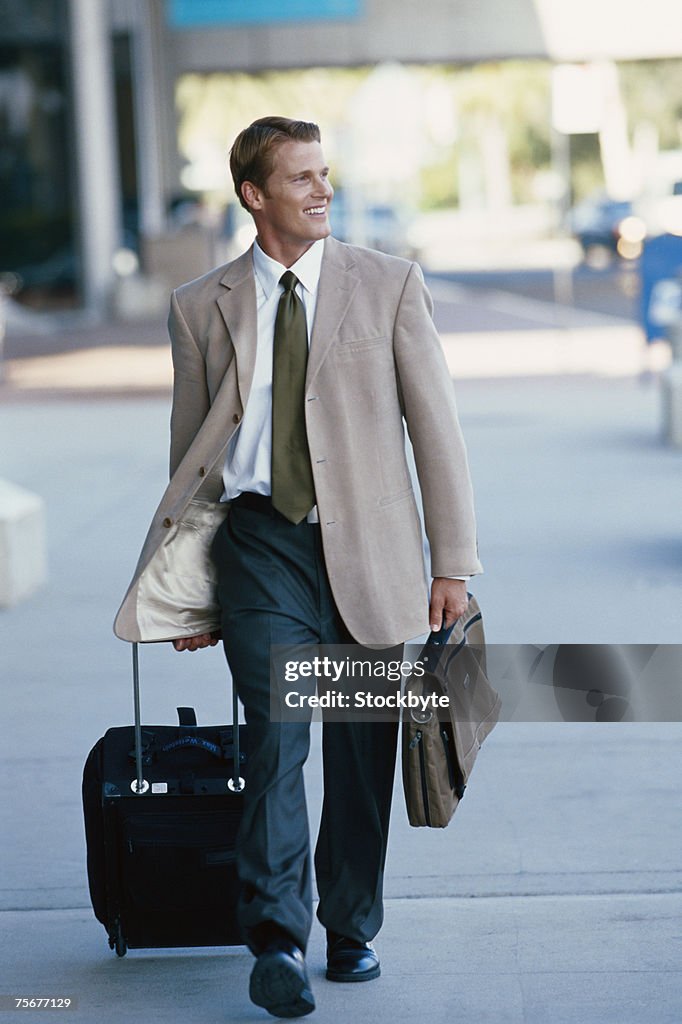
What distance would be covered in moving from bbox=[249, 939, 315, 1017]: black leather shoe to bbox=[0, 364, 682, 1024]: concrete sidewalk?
6.8 inches

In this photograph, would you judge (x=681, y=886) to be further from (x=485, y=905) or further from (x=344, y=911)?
(x=344, y=911)

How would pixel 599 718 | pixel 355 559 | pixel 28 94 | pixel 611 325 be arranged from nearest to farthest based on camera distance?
pixel 355 559 → pixel 599 718 → pixel 611 325 → pixel 28 94

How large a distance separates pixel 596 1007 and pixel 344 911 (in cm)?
59

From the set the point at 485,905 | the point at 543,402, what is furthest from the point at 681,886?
the point at 543,402

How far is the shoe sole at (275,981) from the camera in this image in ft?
10.7

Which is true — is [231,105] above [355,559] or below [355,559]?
above

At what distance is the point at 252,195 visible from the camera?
3430 millimetres

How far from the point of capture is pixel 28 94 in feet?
89.7

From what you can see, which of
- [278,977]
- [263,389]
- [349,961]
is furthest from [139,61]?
[278,977]

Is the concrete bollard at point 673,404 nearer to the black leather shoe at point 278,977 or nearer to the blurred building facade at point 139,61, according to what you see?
the black leather shoe at point 278,977

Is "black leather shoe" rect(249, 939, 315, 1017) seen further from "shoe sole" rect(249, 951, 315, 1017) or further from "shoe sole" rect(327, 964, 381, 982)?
"shoe sole" rect(327, 964, 381, 982)

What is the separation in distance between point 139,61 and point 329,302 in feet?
97.8

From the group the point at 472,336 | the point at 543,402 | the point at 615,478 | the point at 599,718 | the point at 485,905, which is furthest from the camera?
the point at 472,336

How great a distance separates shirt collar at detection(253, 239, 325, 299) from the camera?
3480mm
